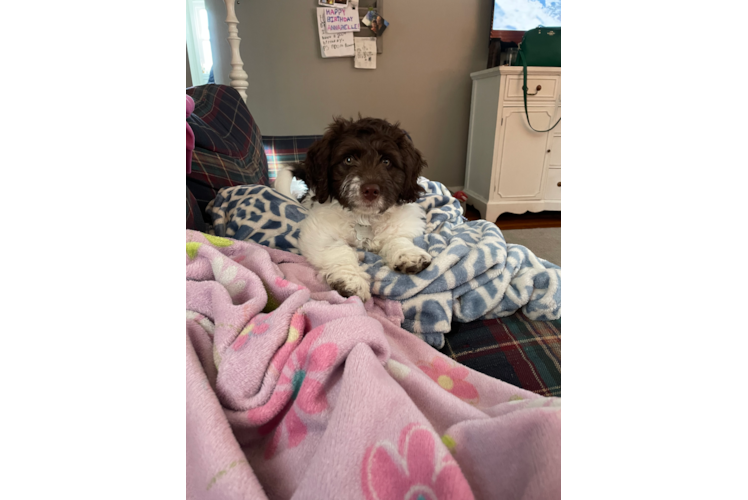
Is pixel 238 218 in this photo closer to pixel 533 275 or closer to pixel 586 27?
pixel 533 275

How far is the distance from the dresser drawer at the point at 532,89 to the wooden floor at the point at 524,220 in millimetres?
1042

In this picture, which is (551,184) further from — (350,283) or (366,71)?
(350,283)

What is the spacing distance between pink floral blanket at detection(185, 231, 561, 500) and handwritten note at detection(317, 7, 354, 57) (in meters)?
3.45

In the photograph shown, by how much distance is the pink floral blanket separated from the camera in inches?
16.7

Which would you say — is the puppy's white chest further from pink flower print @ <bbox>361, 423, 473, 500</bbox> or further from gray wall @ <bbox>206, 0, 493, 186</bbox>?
gray wall @ <bbox>206, 0, 493, 186</bbox>

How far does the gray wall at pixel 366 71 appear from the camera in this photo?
3580 millimetres

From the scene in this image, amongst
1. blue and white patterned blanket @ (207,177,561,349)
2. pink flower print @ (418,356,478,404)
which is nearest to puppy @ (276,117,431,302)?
blue and white patterned blanket @ (207,177,561,349)

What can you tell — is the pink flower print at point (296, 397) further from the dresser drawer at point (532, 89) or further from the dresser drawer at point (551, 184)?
the dresser drawer at point (551, 184)

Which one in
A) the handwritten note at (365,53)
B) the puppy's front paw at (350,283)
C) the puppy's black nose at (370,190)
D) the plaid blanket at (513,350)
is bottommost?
the plaid blanket at (513,350)

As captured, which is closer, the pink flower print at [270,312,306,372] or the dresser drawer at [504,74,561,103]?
the pink flower print at [270,312,306,372]

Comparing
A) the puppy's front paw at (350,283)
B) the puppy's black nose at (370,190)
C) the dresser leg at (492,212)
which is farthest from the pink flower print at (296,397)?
the dresser leg at (492,212)

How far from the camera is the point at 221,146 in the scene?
1.78 m

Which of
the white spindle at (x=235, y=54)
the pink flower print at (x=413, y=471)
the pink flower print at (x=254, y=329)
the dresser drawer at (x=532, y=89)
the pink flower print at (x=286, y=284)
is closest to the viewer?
the pink flower print at (x=413, y=471)
